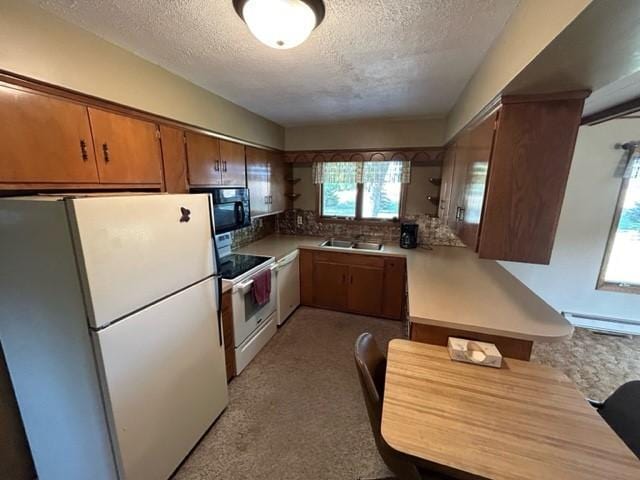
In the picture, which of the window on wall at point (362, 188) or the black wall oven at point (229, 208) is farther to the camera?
the window on wall at point (362, 188)

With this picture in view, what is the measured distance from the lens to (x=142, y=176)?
168 cm

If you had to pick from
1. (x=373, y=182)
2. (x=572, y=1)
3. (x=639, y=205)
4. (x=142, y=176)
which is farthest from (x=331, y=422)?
(x=639, y=205)

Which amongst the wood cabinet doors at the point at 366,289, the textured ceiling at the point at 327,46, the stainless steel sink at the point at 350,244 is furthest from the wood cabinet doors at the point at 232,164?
the wood cabinet doors at the point at 366,289

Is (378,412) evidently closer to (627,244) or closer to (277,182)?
(277,182)

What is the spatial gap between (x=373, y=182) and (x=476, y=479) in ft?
10.2

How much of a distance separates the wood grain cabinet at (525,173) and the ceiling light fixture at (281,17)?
102 cm

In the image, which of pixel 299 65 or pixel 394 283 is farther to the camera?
pixel 394 283

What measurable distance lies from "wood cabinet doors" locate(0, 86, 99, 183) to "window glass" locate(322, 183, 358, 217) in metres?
2.76

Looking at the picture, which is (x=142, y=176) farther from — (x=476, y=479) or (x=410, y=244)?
(x=410, y=244)

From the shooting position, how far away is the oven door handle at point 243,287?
83.7 inches

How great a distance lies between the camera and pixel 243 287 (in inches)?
86.0

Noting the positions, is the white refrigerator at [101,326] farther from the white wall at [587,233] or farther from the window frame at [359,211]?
the white wall at [587,233]

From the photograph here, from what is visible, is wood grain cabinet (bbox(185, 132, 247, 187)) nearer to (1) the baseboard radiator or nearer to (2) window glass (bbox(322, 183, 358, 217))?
(2) window glass (bbox(322, 183, 358, 217))

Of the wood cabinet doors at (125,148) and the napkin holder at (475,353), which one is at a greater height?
the wood cabinet doors at (125,148)
